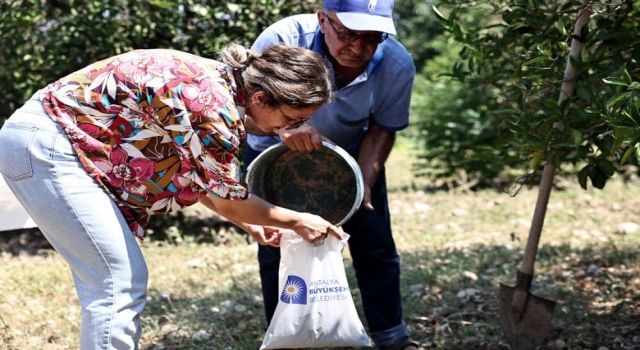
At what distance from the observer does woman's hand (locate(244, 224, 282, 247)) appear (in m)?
3.53

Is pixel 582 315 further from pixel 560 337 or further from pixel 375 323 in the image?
pixel 375 323

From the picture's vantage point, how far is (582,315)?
14.4 feet

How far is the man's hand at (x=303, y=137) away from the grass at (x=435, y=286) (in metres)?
1.18

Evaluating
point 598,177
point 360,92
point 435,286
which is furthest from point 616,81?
point 435,286

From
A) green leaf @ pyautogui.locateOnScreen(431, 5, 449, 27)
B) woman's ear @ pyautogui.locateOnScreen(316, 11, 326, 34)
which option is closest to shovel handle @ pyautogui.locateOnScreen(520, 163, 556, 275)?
green leaf @ pyautogui.locateOnScreen(431, 5, 449, 27)

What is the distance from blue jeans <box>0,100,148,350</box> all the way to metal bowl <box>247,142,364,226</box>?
882mm

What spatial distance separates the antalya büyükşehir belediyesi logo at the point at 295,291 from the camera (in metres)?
3.44

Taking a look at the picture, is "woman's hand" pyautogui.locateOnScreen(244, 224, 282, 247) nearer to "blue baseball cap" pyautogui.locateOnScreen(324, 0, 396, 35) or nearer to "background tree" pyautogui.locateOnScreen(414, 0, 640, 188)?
"blue baseball cap" pyautogui.locateOnScreen(324, 0, 396, 35)

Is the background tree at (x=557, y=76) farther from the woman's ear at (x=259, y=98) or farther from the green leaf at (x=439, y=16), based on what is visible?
the woman's ear at (x=259, y=98)

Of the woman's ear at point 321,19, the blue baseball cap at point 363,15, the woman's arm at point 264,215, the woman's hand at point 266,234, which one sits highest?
the blue baseball cap at point 363,15

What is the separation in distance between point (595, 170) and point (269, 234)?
1.29 metres

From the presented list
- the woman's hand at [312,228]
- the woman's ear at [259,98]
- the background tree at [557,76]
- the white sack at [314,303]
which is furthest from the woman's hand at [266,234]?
the background tree at [557,76]

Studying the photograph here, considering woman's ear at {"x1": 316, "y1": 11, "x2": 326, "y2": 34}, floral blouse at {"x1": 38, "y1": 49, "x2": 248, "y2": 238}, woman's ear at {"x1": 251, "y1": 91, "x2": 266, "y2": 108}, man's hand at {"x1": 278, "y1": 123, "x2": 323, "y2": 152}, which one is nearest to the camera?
floral blouse at {"x1": 38, "y1": 49, "x2": 248, "y2": 238}

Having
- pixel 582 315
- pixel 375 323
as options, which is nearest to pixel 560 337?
pixel 582 315
